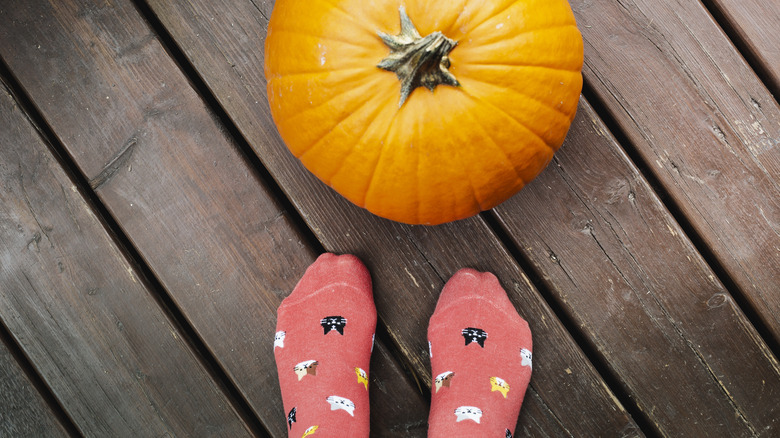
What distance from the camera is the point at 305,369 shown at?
2.60ft

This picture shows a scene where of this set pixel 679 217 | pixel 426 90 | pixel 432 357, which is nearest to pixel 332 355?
pixel 432 357

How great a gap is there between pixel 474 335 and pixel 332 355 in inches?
10.0

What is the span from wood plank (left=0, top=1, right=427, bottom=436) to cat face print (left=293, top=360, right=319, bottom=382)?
0.06 metres

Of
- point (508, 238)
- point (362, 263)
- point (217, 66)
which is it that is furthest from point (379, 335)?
point (217, 66)

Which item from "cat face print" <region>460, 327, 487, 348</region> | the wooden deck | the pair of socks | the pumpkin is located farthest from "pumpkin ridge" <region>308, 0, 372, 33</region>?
"cat face print" <region>460, 327, 487, 348</region>

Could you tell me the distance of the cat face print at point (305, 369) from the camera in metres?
0.79

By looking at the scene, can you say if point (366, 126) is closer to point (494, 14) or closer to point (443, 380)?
point (494, 14)

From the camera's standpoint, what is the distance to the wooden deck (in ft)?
2.50

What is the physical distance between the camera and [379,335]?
0.82 m

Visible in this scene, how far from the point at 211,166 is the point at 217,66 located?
17 centimetres

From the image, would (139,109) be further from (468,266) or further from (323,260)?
(468,266)

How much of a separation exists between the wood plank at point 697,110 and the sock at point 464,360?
352mm

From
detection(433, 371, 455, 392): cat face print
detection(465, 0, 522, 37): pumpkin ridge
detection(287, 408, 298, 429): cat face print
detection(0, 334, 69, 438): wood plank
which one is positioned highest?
detection(465, 0, 522, 37): pumpkin ridge

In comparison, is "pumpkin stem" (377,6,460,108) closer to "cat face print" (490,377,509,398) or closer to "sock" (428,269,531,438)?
"sock" (428,269,531,438)
